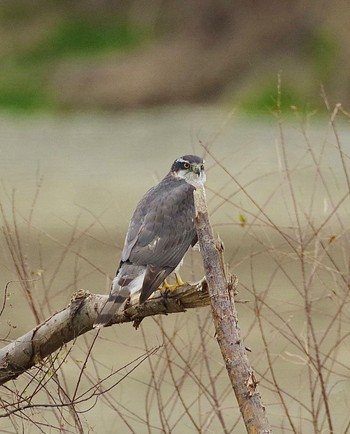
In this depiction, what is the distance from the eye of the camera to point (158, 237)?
439cm

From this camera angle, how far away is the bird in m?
4.01

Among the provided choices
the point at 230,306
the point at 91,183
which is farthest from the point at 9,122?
the point at 230,306

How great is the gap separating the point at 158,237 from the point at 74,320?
52cm

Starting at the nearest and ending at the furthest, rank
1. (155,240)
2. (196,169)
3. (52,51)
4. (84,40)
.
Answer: (155,240) < (196,169) < (52,51) < (84,40)

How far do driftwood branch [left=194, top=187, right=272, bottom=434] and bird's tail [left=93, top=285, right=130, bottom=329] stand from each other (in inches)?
15.1

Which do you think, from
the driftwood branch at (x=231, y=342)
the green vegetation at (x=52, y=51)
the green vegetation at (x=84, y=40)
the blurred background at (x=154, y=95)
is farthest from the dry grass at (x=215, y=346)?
the green vegetation at (x=84, y=40)

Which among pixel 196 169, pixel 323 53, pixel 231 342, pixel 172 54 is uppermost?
pixel 172 54

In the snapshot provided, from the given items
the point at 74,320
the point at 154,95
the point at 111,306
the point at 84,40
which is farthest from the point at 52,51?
the point at 111,306

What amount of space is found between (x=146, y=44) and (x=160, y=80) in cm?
142

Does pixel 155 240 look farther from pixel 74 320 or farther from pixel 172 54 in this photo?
pixel 172 54

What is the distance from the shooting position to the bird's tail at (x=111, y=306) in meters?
3.85

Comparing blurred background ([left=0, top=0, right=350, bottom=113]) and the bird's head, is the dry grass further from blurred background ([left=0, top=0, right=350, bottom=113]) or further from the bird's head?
blurred background ([left=0, top=0, right=350, bottom=113])

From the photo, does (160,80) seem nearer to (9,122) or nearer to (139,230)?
(9,122)

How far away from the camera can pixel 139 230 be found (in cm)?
439
